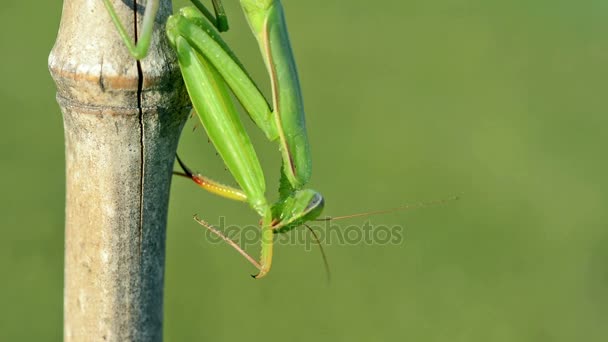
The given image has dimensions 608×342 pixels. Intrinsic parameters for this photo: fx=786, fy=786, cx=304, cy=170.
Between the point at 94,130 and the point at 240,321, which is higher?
the point at 94,130

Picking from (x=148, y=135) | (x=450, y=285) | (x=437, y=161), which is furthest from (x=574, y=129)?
(x=148, y=135)

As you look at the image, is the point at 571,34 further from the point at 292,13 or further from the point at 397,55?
the point at 292,13

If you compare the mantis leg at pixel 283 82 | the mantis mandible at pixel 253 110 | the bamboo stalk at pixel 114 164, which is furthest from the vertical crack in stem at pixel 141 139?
the mantis leg at pixel 283 82

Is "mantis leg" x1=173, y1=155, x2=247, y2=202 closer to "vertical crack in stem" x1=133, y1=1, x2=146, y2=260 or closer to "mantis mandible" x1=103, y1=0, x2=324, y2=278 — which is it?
"mantis mandible" x1=103, y1=0, x2=324, y2=278

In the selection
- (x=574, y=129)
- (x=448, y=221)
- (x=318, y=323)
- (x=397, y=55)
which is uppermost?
(x=397, y=55)

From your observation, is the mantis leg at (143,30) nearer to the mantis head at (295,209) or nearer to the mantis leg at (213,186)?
the mantis leg at (213,186)

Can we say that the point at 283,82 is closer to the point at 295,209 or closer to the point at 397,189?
the point at 295,209
